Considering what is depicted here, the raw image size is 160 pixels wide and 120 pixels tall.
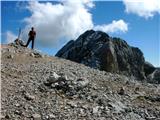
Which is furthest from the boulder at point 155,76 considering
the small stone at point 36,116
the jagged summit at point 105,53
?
the small stone at point 36,116

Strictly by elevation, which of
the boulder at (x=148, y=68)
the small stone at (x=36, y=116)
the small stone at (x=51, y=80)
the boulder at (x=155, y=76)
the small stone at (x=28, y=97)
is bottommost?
the small stone at (x=36, y=116)

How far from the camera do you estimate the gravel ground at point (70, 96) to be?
68.5ft

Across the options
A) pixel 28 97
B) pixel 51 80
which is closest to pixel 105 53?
pixel 51 80

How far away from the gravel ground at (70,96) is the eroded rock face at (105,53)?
25589 millimetres

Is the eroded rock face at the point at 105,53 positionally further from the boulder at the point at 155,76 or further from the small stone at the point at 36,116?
the small stone at the point at 36,116

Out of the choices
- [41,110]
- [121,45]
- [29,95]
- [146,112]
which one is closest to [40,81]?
[29,95]

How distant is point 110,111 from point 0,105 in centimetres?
584

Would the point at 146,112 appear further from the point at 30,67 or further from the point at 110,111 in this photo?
the point at 30,67

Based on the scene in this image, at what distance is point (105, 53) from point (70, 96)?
33933 millimetres

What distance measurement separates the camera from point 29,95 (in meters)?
22.4

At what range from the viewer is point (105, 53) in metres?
56.6

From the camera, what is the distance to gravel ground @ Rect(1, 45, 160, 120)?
20.9 m

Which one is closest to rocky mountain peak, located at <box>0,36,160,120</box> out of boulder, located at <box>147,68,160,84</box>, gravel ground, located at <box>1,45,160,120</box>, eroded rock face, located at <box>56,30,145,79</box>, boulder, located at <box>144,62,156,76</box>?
gravel ground, located at <box>1,45,160,120</box>

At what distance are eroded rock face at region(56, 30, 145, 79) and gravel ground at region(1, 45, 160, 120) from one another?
25.6m
